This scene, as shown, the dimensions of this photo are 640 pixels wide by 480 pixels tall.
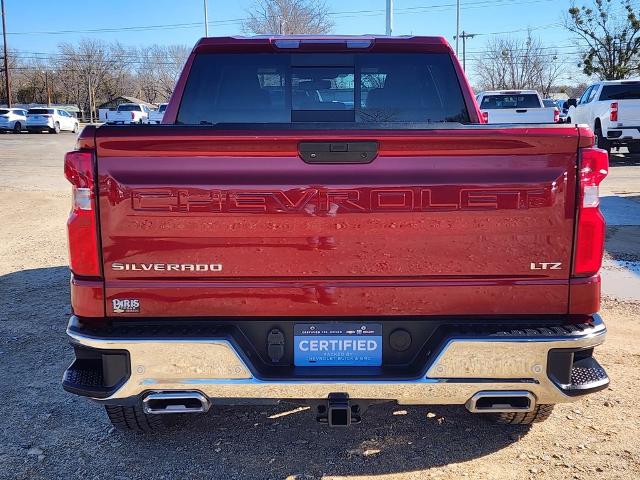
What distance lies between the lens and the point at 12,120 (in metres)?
39.2

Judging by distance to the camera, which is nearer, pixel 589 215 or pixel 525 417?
pixel 589 215

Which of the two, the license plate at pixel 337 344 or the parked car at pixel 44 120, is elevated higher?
the parked car at pixel 44 120

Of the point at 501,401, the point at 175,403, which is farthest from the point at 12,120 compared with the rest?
the point at 501,401

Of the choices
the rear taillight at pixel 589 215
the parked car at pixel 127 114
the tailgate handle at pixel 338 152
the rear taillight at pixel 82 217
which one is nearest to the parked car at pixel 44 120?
the parked car at pixel 127 114

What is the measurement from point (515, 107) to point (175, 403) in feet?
60.6

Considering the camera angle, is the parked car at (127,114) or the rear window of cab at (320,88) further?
the parked car at (127,114)

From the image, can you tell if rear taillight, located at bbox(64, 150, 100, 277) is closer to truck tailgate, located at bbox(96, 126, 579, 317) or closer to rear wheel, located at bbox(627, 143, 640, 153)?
truck tailgate, located at bbox(96, 126, 579, 317)

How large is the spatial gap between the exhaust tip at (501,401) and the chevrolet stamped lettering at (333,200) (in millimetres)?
778

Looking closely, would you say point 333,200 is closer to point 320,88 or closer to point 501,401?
point 501,401

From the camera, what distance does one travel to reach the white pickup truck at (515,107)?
60.0ft

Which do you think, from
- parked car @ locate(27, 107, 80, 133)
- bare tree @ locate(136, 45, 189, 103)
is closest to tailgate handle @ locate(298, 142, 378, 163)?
parked car @ locate(27, 107, 80, 133)

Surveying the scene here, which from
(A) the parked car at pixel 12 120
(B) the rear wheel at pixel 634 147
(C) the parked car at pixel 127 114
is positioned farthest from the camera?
(C) the parked car at pixel 127 114

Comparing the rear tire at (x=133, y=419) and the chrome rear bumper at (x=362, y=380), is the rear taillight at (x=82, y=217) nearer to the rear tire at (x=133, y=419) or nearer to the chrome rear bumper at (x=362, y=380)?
the chrome rear bumper at (x=362, y=380)

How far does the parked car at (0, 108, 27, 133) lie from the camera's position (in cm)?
3894
